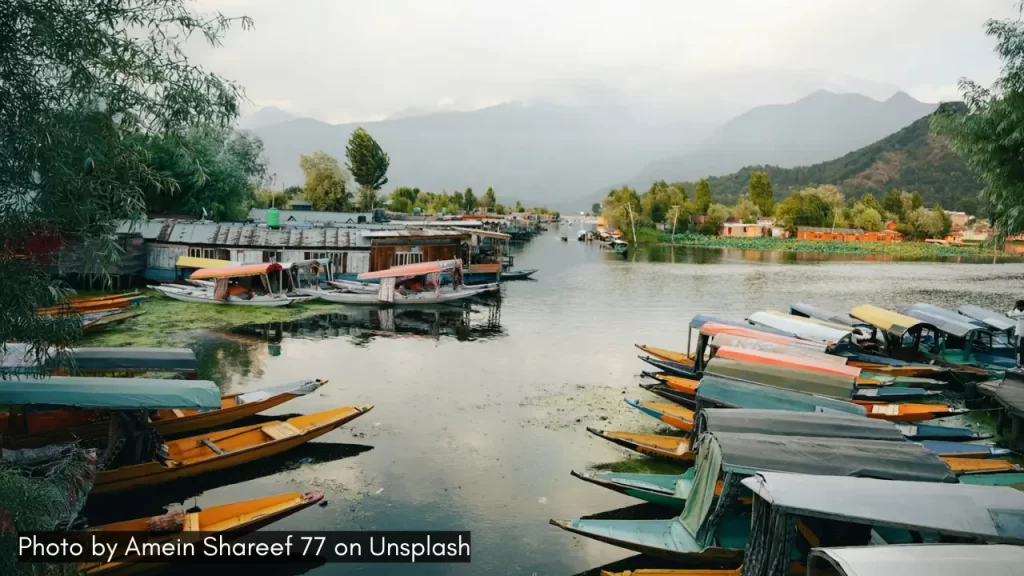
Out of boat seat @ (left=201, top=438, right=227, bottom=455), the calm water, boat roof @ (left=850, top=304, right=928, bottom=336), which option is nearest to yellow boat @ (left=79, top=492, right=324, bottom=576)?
the calm water

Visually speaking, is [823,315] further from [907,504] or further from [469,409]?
[907,504]

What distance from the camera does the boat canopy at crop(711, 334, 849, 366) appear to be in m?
14.5

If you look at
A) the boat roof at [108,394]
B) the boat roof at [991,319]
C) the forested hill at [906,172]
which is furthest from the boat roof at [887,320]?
the forested hill at [906,172]

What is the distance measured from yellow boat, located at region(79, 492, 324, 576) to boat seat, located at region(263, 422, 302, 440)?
2864 millimetres

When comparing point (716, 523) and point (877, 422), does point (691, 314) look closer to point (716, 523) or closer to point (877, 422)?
point (877, 422)

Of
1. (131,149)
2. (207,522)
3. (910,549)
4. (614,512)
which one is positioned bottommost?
(614,512)

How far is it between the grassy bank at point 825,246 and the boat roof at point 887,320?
73.7 metres

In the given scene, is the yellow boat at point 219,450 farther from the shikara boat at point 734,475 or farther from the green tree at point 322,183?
the green tree at point 322,183

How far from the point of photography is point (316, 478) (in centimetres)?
1205

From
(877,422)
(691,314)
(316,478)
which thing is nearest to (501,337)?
(691,314)

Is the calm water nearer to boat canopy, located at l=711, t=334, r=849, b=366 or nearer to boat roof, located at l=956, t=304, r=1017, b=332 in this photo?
boat canopy, located at l=711, t=334, r=849, b=366

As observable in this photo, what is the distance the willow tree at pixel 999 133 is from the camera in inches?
402

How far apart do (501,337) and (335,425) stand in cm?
1331

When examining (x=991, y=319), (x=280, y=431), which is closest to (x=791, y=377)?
(x=280, y=431)
